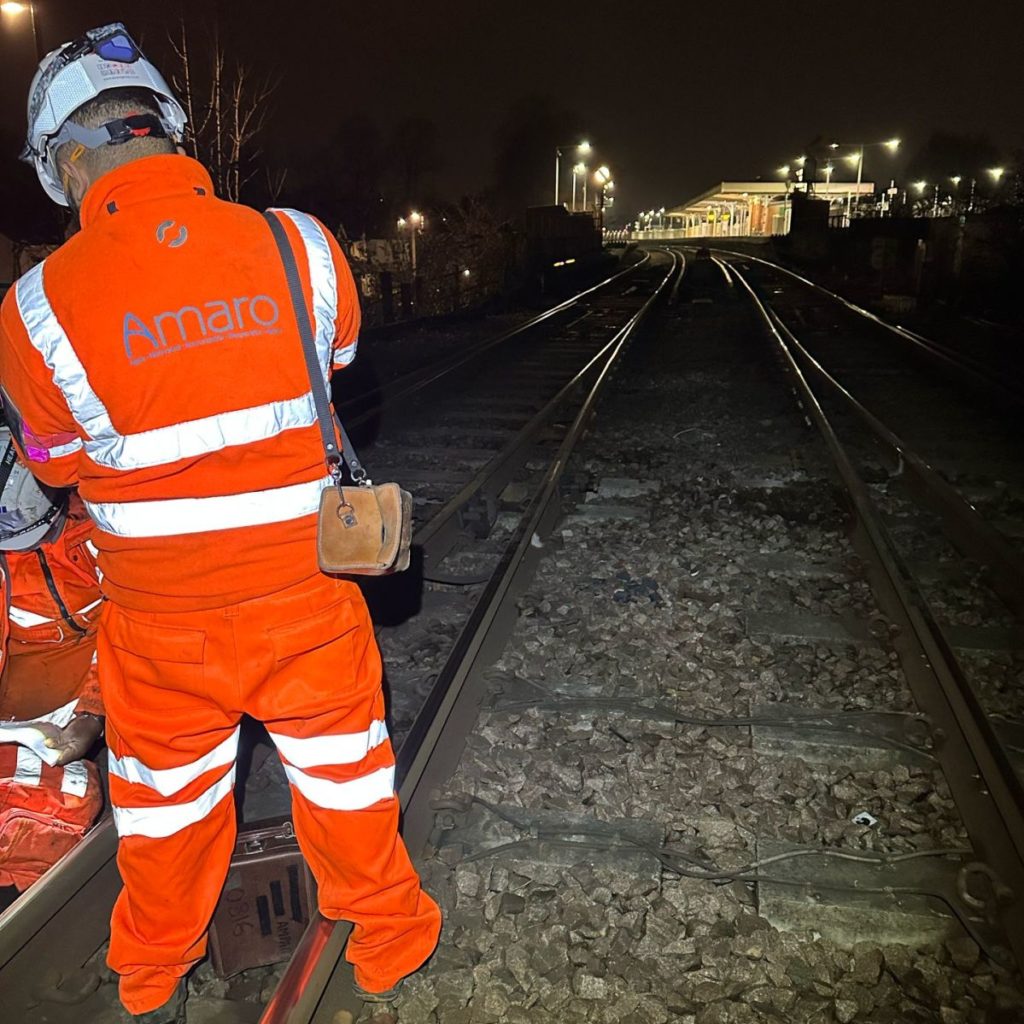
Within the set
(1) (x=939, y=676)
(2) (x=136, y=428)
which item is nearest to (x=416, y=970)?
(2) (x=136, y=428)

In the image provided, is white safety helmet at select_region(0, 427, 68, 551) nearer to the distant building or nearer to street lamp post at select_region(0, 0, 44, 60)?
street lamp post at select_region(0, 0, 44, 60)

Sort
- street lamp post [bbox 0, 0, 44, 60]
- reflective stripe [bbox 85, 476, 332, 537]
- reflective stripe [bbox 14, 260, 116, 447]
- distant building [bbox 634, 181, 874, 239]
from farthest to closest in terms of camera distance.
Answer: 1. distant building [bbox 634, 181, 874, 239]
2. street lamp post [bbox 0, 0, 44, 60]
3. reflective stripe [bbox 85, 476, 332, 537]
4. reflective stripe [bbox 14, 260, 116, 447]

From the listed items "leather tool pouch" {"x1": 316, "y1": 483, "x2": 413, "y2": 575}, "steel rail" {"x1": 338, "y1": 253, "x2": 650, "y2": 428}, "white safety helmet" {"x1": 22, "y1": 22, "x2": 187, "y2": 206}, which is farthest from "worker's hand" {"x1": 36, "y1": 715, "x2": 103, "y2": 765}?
"steel rail" {"x1": 338, "y1": 253, "x2": 650, "y2": 428}

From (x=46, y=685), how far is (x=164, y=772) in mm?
1040

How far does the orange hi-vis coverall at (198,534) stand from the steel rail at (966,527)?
3530 millimetres

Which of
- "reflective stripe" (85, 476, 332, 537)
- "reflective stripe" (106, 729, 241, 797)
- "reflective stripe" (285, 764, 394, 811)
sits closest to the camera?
"reflective stripe" (85, 476, 332, 537)

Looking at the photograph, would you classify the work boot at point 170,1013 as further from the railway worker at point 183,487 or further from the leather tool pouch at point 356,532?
the leather tool pouch at point 356,532

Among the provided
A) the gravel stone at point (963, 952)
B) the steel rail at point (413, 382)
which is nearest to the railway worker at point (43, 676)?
the gravel stone at point (963, 952)

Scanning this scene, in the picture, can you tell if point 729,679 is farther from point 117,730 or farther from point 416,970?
point 117,730

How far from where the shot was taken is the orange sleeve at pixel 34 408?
1679 millimetres

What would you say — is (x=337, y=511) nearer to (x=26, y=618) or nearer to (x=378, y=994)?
(x=378, y=994)

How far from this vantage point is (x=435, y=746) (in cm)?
294

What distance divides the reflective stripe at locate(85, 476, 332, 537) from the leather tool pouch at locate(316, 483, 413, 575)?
13 cm

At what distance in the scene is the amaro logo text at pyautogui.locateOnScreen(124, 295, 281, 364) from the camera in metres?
1.67
